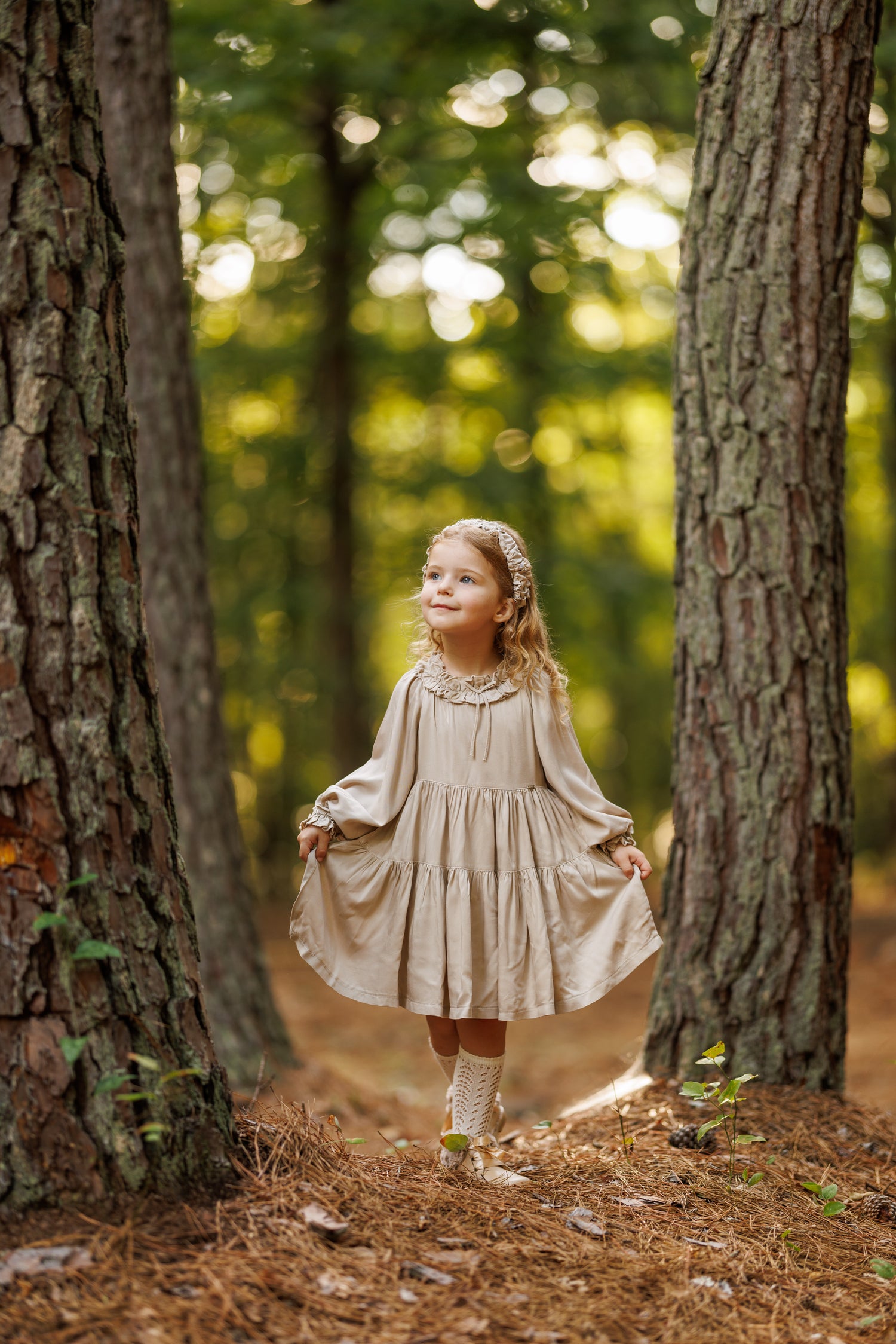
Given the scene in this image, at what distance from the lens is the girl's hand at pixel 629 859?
127 inches

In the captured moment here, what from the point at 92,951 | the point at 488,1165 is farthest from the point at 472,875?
the point at 92,951

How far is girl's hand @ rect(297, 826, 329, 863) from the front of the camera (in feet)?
10.4

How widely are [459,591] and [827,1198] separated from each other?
205 centimetres

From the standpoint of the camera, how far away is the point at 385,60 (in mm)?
7906

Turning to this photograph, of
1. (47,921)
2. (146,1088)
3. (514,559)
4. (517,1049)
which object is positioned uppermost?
(514,559)

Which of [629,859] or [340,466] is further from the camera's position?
[340,466]

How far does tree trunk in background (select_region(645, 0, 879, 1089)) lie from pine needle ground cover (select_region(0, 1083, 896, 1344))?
0.71 meters

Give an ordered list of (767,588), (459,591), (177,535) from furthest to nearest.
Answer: (177,535) → (767,588) → (459,591)

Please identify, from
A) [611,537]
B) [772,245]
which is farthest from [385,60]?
[611,537]

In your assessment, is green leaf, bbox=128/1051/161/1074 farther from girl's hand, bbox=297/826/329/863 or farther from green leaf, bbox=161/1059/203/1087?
girl's hand, bbox=297/826/329/863

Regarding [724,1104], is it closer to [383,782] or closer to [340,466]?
[383,782]

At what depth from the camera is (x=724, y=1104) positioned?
3678 mm

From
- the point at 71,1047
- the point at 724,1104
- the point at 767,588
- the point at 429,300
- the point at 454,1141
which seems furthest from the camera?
the point at 429,300

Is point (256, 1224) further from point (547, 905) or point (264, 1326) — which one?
point (547, 905)
